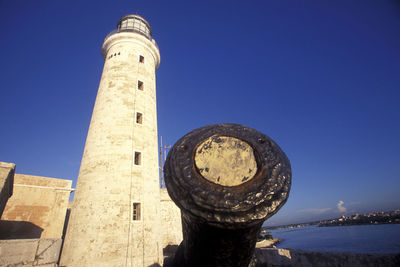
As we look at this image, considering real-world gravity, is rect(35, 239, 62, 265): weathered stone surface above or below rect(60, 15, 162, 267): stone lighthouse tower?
below

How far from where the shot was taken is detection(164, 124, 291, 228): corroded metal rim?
98 cm

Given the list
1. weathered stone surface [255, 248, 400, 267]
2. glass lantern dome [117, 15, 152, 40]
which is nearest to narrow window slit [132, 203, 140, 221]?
weathered stone surface [255, 248, 400, 267]

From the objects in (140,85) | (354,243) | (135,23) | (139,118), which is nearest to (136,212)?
(139,118)

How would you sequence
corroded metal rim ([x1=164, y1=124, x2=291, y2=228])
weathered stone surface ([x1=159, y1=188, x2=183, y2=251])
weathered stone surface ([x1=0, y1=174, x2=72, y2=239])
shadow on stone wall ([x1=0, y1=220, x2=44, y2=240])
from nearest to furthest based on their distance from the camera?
corroded metal rim ([x1=164, y1=124, x2=291, y2=228]) → shadow on stone wall ([x1=0, y1=220, x2=44, y2=240]) → weathered stone surface ([x1=0, y1=174, x2=72, y2=239]) → weathered stone surface ([x1=159, y1=188, x2=183, y2=251])

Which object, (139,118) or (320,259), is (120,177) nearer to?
(139,118)

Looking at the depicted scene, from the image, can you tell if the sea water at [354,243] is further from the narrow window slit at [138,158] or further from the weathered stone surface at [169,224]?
the weathered stone surface at [169,224]

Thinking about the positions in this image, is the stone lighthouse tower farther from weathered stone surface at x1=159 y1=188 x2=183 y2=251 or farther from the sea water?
the sea water

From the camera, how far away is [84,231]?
823cm

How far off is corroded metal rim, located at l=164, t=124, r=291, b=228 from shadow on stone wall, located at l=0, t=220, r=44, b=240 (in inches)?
486

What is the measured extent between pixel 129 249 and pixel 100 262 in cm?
113

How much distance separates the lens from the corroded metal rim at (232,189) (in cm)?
98

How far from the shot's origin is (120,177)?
9367 millimetres

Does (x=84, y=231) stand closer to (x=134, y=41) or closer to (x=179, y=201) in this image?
(x=179, y=201)

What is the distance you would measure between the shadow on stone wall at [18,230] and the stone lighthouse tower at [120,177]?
299cm
